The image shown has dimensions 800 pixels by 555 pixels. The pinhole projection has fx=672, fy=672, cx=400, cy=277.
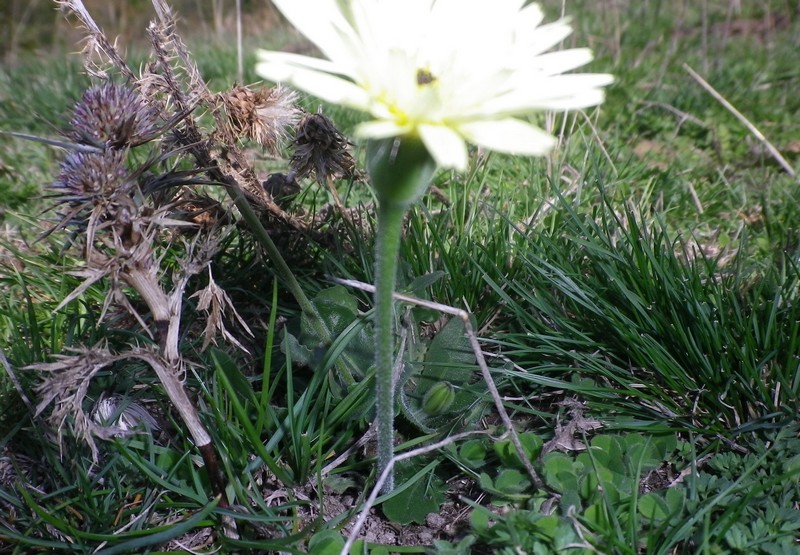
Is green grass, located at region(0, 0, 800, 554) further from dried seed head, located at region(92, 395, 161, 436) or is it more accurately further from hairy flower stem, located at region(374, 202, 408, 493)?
hairy flower stem, located at region(374, 202, 408, 493)

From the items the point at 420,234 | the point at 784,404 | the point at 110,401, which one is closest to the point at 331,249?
the point at 420,234

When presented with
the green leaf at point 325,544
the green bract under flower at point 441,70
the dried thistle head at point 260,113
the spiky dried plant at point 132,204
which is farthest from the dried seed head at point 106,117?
the green leaf at point 325,544

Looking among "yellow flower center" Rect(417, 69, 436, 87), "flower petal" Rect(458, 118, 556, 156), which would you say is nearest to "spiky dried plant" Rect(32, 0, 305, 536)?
"yellow flower center" Rect(417, 69, 436, 87)

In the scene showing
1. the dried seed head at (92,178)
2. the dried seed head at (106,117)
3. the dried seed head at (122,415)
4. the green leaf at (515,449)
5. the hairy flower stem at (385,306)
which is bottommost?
the green leaf at (515,449)

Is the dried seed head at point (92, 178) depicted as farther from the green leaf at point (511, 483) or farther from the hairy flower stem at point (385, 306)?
the green leaf at point (511, 483)

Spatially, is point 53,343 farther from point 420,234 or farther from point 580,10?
point 580,10
